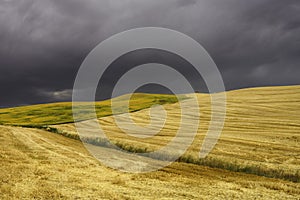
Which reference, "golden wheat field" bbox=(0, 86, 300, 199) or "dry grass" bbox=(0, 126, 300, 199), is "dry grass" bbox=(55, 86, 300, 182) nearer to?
"golden wheat field" bbox=(0, 86, 300, 199)

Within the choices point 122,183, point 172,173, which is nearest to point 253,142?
point 172,173

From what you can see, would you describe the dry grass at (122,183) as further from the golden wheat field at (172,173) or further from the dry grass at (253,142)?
the dry grass at (253,142)

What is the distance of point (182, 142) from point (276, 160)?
920 centimetres

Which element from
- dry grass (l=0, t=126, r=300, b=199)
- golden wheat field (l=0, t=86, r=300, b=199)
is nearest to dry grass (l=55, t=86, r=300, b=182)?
golden wheat field (l=0, t=86, r=300, b=199)

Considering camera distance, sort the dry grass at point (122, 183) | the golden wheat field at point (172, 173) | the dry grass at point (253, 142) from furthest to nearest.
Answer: the dry grass at point (253, 142) < the golden wheat field at point (172, 173) < the dry grass at point (122, 183)

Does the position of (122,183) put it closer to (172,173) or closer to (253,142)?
(172,173)

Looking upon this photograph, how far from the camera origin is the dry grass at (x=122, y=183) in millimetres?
13141

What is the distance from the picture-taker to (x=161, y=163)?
20766mm

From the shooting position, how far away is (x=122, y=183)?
15.2 meters

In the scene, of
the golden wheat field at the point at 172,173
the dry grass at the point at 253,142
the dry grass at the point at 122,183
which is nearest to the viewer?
the dry grass at the point at 122,183

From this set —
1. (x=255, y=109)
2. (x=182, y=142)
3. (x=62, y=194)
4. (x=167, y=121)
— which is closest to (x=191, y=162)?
(x=182, y=142)

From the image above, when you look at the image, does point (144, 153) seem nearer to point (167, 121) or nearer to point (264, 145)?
point (264, 145)

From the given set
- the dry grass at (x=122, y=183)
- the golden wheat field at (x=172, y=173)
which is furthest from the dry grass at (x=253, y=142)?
the dry grass at (x=122, y=183)

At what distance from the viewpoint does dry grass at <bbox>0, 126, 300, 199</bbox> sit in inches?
517
